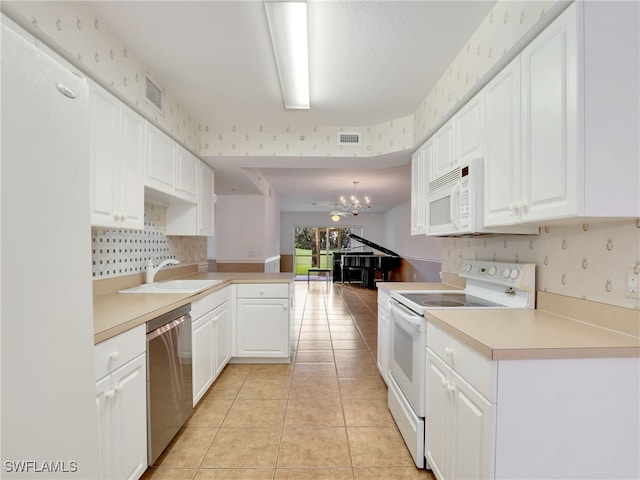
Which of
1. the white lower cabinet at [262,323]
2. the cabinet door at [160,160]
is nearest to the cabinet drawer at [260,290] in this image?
the white lower cabinet at [262,323]

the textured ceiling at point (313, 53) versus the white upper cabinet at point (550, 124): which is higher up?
the textured ceiling at point (313, 53)

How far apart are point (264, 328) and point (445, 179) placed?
2.16 metres

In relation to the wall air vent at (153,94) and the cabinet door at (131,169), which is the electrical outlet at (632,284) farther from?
the wall air vent at (153,94)

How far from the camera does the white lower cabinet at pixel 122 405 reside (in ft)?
4.10

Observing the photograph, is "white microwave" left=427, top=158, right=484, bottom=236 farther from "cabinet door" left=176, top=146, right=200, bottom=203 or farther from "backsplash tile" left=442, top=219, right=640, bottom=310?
"cabinet door" left=176, top=146, right=200, bottom=203

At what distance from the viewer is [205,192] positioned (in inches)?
133

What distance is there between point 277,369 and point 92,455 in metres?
2.23

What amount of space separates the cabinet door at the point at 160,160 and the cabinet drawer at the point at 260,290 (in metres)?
1.13

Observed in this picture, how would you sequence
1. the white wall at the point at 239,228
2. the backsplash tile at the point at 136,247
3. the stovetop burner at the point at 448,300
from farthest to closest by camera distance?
the white wall at the point at 239,228
the backsplash tile at the point at 136,247
the stovetop burner at the point at 448,300

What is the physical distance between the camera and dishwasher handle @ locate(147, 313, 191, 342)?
1.63 meters

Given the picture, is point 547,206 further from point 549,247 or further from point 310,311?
point 310,311

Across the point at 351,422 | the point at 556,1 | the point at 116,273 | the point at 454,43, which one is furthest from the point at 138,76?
the point at 351,422

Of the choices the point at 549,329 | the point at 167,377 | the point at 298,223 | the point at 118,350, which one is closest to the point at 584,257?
the point at 549,329

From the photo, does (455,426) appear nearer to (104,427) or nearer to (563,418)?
(563,418)
